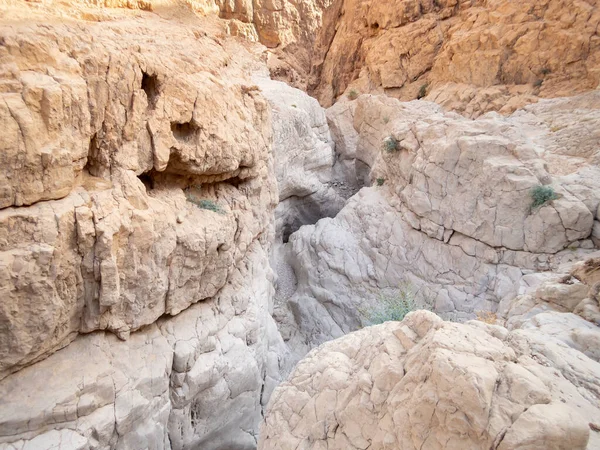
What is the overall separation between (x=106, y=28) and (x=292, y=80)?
15.7 metres

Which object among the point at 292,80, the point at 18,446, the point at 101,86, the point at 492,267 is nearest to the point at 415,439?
the point at 18,446

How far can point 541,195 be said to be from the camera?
9133 mm

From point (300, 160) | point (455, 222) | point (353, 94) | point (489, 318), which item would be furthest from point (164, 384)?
point (353, 94)

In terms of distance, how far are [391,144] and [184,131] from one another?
25.1 ft

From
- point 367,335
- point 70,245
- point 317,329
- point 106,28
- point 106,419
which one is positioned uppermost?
point 106,28

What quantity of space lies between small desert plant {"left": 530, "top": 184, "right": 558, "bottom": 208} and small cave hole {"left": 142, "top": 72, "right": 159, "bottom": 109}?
351 inches

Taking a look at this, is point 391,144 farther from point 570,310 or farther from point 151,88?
point 151,88

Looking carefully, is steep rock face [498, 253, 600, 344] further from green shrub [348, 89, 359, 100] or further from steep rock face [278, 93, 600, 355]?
green shrub [348, 89, 359, 100]

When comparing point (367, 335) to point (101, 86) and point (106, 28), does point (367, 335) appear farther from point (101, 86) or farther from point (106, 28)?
point (106, 28)

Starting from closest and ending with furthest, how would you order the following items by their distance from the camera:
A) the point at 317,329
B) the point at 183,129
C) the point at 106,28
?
1. the point at 106,28
2. the point at 183,129
3. the point at 317,329

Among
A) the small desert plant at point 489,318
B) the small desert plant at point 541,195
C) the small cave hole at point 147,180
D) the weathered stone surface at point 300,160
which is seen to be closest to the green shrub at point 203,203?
the small cave hole at point 147,180

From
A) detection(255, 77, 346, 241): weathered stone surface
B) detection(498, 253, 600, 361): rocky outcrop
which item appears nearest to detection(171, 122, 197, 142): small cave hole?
detection(255, 77, 346, 241): weathered stone surface

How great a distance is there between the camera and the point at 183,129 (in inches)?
258

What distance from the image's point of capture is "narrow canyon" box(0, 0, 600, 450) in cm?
366
